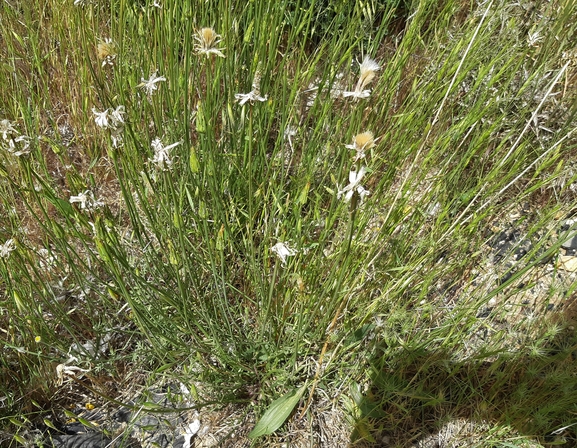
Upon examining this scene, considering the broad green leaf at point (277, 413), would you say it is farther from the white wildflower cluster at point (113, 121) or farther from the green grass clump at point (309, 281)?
the white wildflower cluster at point (113, 121)

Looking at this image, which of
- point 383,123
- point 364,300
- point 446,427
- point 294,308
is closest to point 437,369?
point 446,427

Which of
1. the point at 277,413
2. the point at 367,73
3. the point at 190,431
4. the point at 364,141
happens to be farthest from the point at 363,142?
the point at 190,431

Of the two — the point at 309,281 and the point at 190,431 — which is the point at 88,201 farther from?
the point at 190,431

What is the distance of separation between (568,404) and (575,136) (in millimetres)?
867

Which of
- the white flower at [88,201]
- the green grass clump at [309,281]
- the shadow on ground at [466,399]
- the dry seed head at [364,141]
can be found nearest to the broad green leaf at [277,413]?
the green grass clump at [309,281]

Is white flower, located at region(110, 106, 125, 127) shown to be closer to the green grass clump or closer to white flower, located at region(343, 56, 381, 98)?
the green grass clump

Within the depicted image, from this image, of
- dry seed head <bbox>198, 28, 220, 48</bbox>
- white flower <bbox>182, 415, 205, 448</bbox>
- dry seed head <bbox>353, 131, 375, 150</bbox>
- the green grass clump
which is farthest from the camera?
white flower <bbox>182, 415, 205, 448</bbox>

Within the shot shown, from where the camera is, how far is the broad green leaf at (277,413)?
3.65 feet

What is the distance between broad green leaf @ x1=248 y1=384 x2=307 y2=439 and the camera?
111cm

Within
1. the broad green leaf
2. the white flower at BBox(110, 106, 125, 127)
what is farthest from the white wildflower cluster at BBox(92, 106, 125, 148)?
the broad green leaf

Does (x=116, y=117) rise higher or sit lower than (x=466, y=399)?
higher

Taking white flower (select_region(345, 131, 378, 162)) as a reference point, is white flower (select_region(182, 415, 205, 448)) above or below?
below

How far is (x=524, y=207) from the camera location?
153cm

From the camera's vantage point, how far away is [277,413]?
1.13m
